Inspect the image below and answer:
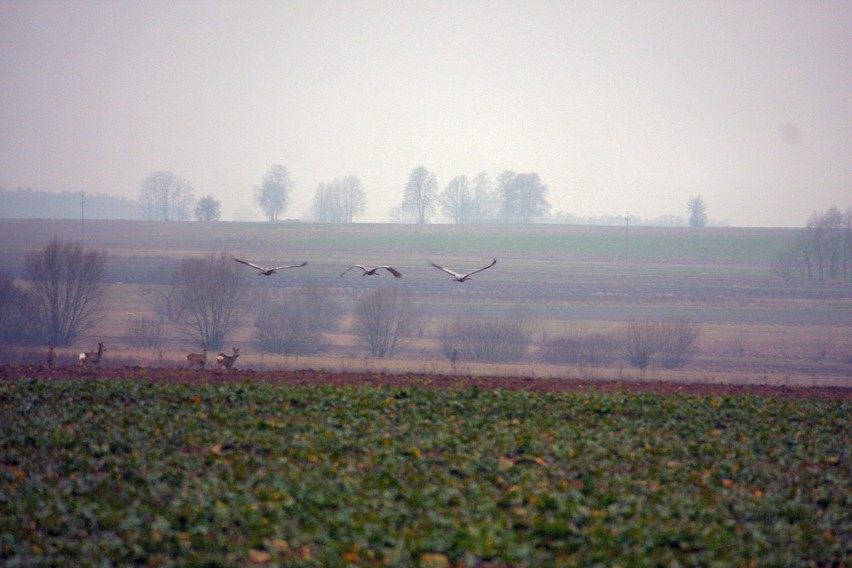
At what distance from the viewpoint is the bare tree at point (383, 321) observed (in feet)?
203

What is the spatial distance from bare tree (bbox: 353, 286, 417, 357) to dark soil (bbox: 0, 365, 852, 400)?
134 feet

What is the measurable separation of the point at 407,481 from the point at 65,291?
6026cm

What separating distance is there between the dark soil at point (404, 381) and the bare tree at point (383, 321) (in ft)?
134

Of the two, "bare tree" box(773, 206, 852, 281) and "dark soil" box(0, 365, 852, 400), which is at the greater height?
"bare tree" box(773, 206, 852, 281)

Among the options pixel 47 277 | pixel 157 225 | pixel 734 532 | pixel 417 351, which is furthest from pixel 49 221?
pixel 734 532

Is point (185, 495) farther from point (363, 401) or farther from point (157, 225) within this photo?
point (157, 225)

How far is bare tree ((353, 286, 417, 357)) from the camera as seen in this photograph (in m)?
62.0

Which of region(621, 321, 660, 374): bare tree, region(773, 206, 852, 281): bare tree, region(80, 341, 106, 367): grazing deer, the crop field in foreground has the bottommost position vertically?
region(621, 321, 660, 374): bare tree

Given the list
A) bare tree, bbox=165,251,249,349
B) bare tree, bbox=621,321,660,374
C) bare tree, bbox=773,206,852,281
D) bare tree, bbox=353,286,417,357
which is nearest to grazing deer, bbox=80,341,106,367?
bare tree, bbox=353,286,417,357

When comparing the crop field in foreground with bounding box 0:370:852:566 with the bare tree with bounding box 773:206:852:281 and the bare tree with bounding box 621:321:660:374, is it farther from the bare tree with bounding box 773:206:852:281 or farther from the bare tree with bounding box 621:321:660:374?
Answer: the bare tree with bounding box 773:206:852:281

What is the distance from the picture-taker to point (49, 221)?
125938mm

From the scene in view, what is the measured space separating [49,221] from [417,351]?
302 ft

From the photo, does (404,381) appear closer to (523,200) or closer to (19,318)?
(19,318)

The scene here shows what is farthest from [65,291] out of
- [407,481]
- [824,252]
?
[824,252]
